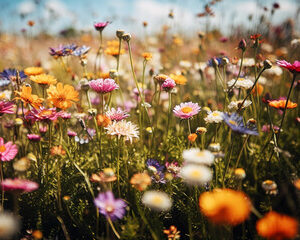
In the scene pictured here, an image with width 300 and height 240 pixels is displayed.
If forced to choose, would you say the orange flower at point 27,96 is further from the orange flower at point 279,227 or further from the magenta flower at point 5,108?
the orange flower at point 279,227

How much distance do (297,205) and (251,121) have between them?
474mm

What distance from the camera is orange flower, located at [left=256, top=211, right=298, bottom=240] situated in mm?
616

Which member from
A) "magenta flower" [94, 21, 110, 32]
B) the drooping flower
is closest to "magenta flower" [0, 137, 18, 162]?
the drooping flower

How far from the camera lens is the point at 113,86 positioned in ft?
3.91

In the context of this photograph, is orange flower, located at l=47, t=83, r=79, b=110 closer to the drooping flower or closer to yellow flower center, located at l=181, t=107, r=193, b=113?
the drooping flower

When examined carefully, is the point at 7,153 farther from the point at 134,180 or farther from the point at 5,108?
the point at 134,180

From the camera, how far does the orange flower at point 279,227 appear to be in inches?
24.2

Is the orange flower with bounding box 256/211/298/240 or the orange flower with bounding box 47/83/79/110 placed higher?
the orange flower with bounding box 47/83/79/110

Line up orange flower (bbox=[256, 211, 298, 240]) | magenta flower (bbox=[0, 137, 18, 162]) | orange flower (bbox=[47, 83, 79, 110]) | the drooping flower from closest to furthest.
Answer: orange flower (bbox=[256, 211, 298, 240])
magenta flower (bbox=[0, 137, 18, 162])
the drooping flower
orange flower (bbox=[47, 83, 79, 110])

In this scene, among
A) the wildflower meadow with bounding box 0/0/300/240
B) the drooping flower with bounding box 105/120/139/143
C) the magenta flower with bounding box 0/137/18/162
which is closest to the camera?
the wildflower meadow with bounding box 0/0/300/240

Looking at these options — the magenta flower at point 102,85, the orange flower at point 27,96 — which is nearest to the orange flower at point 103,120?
the magenta flower at point 102,85

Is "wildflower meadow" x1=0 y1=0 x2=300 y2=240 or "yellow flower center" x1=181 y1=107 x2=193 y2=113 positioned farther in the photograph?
"yellow flower center" x1=181 y1=107 x2=193 y2=113

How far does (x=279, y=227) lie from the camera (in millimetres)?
635

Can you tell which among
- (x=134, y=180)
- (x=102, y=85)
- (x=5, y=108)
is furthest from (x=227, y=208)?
(x=5, y=108)
